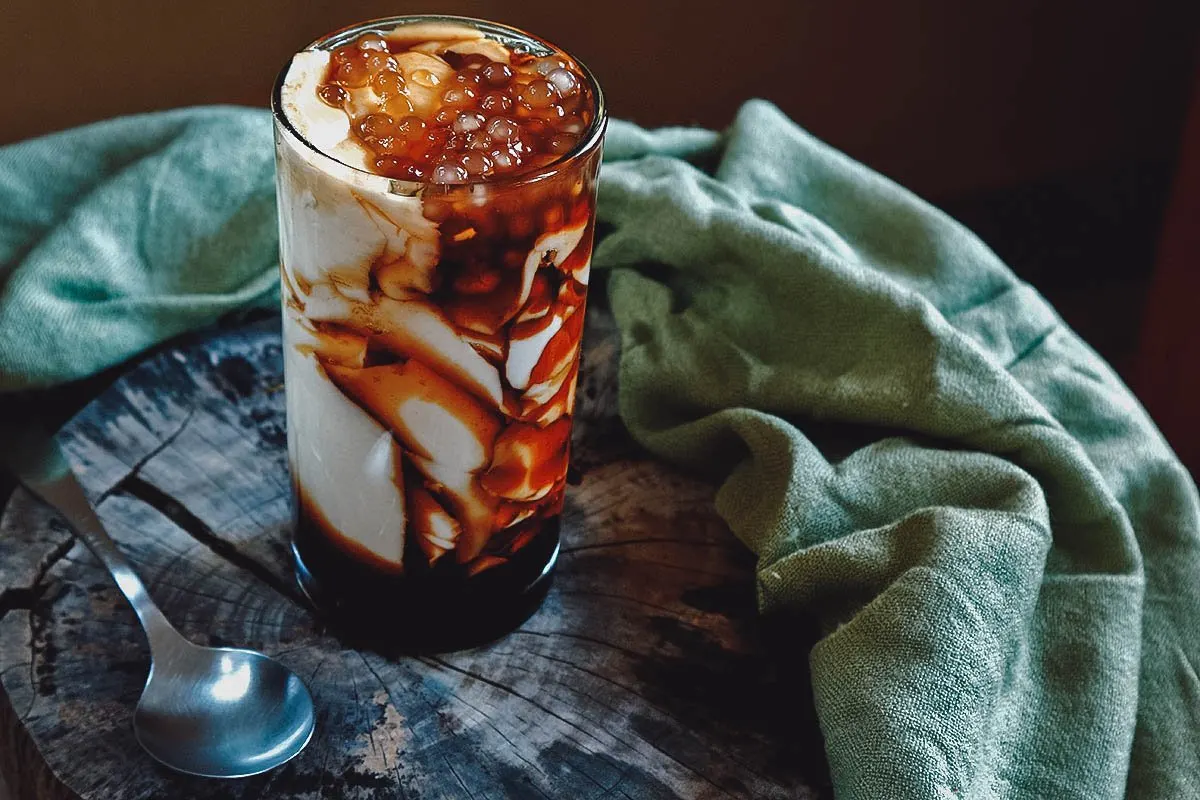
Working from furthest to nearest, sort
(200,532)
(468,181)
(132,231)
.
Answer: (132,231) → (200,532) → (468,181)

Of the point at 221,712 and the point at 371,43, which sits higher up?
the point at 371,43

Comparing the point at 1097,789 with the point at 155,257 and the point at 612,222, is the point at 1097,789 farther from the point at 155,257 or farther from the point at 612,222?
the point at 155,257

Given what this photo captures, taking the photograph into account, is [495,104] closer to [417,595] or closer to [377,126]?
[377,126]

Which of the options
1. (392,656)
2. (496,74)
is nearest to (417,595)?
(392,656)

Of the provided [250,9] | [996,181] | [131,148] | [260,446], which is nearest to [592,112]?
[260,446]

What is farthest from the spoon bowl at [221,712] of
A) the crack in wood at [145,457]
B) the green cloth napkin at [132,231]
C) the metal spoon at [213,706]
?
the green cloth napkin at [132,231]

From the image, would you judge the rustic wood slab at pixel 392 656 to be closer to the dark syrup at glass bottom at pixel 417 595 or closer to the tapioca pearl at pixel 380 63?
the dark syrup at glass bottom at pixel 417 595
